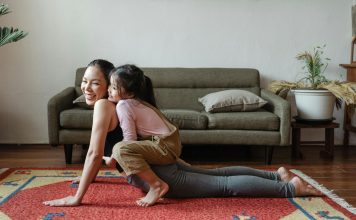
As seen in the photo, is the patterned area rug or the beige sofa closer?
the patterned area rug

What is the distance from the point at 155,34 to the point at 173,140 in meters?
1.93

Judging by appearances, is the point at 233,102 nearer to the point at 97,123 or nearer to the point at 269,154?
the point at 269,154

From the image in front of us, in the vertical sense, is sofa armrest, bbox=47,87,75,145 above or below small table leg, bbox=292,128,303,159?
above

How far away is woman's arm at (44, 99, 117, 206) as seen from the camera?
219 centimetres

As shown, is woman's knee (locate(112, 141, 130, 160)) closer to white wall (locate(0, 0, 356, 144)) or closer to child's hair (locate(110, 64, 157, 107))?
child's hair (locate(110, 64, 157, 107))

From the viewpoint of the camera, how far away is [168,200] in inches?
92.2

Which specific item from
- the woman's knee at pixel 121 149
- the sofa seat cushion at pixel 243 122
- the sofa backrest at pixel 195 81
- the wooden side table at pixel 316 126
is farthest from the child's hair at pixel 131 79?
the wooden side table at pixel 316 126

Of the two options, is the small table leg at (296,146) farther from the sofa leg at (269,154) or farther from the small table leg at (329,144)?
the sofa leg at (269,154)

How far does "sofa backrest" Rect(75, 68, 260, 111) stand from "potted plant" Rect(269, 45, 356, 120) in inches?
9.1

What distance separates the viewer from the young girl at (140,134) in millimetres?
2207

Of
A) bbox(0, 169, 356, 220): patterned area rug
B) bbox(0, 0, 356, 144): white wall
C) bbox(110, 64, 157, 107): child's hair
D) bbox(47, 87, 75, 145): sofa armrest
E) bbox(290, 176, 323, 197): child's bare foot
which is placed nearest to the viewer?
bbox(0, 169, 356, 220): patterned area rug

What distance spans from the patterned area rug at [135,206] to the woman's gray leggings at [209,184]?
3 centimetres

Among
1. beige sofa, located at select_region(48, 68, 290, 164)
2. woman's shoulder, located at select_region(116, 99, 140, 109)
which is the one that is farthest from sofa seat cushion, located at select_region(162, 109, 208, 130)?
woman's shoulder, located at select_region(116, 99, 140, 109)

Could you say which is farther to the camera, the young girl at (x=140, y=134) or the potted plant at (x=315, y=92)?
the potted plant at (x=315, y=92)
